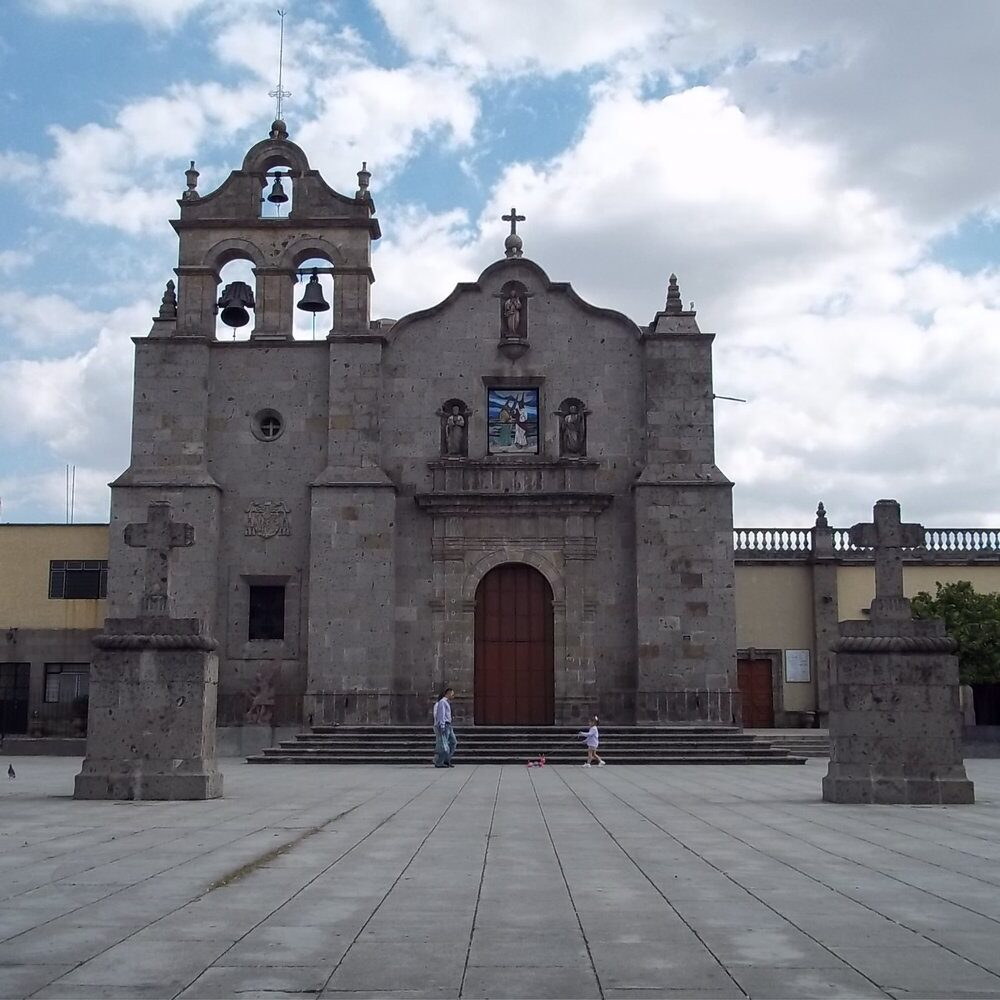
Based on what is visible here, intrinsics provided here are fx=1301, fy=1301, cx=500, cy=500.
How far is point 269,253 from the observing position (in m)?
30.5

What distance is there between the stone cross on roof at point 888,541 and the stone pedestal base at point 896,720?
1.98ft

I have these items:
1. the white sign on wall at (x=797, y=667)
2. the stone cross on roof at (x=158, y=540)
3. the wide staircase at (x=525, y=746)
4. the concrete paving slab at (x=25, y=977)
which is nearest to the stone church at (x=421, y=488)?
the wide staircase at (x=525, y=746)

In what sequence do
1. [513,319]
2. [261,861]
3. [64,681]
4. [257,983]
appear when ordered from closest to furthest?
1. [257,983]
2. [261,861]
3. [513,319]
4. [64,681]

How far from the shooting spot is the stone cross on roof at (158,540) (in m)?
16.6

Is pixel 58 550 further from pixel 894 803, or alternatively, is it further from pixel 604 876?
pixel 604 876

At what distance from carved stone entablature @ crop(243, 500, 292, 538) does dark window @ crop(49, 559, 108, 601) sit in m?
5.34

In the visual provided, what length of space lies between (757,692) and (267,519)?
1454cm

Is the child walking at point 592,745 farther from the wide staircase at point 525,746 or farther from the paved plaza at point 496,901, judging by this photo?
the paved plaza at point 496,901

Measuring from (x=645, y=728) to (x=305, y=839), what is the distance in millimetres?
16982

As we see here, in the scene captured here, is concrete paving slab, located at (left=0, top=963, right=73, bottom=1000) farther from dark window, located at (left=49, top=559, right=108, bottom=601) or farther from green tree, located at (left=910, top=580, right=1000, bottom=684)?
dark window, located at (left=49, top=559, right=108, bottom=601)

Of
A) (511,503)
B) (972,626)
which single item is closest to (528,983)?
(511,503)

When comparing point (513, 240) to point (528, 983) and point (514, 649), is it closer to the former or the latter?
point (514, 649)

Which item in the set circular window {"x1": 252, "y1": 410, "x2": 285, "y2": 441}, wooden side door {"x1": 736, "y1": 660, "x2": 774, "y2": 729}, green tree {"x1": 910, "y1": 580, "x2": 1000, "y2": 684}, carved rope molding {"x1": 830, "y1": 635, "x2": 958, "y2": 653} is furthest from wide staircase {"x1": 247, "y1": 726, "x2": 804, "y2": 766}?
carved rope molding {"x1": 830, "y1": 635, "x2": 958, "y2": 653}

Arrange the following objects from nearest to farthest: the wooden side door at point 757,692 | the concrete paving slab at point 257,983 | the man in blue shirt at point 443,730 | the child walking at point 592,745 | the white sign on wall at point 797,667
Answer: the concrete paving slab at point 257,983 → the man in blue shirt at point 443,730 → the child walking at point 592,745 → the wooden side door at point 757,692 → the white sign on wall at point 797,667
